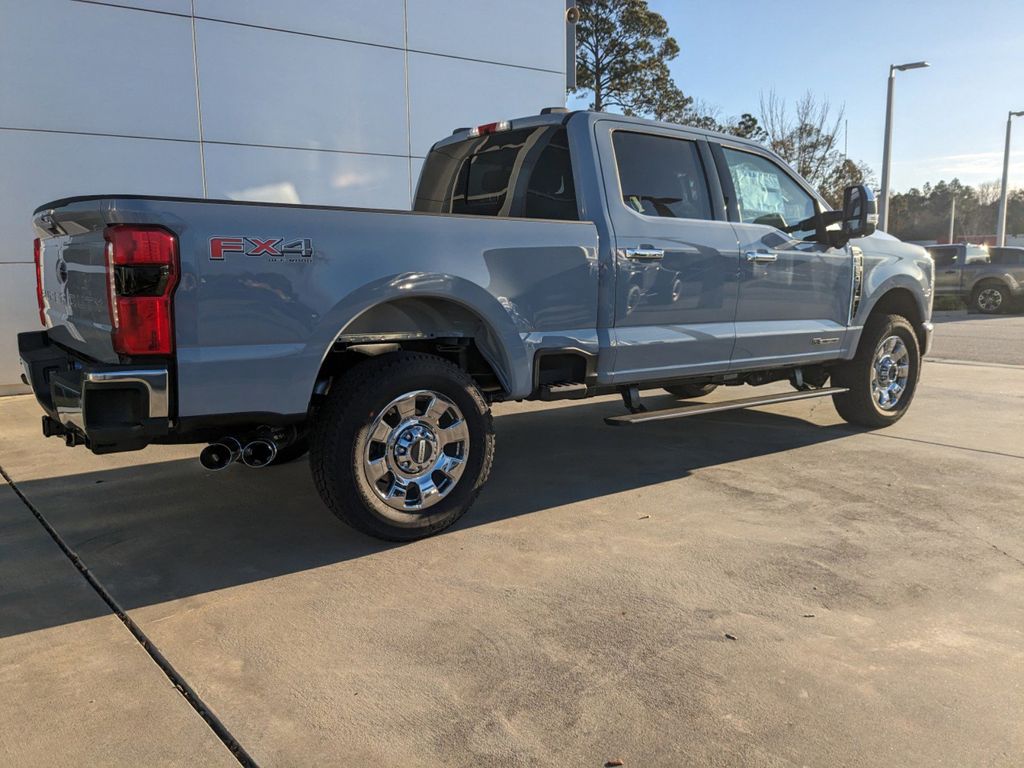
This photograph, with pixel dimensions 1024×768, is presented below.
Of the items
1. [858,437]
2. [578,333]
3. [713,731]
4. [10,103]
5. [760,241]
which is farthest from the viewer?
[10,103]

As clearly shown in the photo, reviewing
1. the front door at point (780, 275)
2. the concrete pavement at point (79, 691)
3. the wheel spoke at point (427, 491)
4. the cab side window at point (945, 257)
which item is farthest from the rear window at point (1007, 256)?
the concrete pavement at point (79, 691)

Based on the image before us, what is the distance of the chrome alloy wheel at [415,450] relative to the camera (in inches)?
151

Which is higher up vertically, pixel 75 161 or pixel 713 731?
pixel 75 161

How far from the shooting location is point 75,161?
891 cm

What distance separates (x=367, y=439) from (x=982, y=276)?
20.6 m

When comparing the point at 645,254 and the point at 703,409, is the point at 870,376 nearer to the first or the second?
the point at 703,409

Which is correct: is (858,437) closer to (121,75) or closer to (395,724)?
(395,724)

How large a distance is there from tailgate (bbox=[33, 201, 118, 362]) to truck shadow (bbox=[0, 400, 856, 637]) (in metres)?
0.99

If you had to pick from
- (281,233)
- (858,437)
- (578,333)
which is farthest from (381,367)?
(858,437)

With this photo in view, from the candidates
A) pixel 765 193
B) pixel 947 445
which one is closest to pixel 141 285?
pixel 765 193

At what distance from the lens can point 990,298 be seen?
2002 cm

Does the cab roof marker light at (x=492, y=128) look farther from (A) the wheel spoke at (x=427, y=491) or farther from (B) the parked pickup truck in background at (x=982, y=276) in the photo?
(B) the parked pickup truck in background at (x=982, y=276)

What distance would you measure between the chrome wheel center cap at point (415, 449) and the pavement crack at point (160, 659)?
131 cm

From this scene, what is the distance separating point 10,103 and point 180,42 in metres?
1.89
